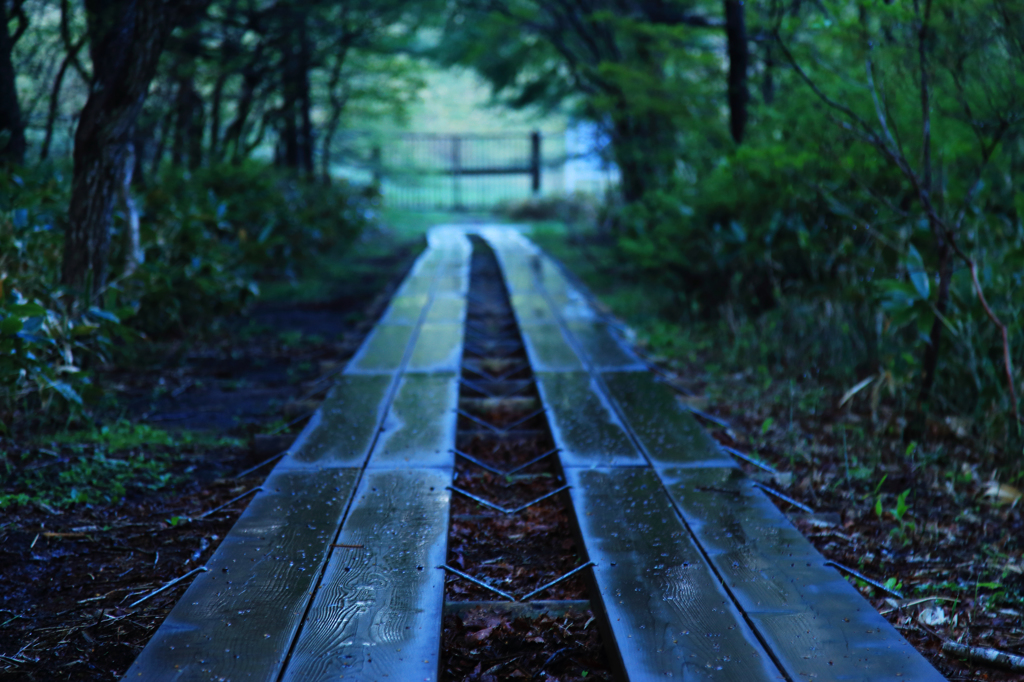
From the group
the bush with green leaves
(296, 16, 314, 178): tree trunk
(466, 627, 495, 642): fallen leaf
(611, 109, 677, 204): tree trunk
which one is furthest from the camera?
(296, 16, 314, 178): tree trunk

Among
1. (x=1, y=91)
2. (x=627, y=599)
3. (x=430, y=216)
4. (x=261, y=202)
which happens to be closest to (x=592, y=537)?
(x=627, y=599)

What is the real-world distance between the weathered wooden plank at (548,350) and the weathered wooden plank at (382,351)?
0.74 m

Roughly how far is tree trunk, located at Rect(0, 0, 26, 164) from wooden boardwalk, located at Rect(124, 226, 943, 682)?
11.7 ft

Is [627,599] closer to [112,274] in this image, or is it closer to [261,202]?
[112,274]

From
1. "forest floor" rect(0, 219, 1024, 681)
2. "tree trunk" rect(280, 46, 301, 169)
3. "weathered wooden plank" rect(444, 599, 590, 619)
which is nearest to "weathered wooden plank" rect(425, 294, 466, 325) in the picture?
"forest floor" rect(0, 219, 1024, 681)

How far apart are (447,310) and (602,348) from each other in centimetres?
158

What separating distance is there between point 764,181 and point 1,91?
516cm

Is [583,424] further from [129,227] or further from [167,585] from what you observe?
[129,227]

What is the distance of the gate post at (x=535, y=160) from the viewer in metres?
21.7

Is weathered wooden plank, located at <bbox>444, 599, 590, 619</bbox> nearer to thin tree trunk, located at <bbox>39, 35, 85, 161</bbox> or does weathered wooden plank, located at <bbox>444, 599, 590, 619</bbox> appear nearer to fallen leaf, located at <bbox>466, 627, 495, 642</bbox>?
fallen leaf, located at <bbox>466, 627, 495, 642</bbox>

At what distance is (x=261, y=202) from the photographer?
7.31 meters

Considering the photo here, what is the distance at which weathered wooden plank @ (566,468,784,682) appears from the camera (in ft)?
5.49

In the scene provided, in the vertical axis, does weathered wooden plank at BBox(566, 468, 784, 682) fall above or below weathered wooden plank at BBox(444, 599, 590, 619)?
above

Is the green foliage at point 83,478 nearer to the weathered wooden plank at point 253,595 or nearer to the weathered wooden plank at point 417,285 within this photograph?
the weathered wooden plank at point 253,595
